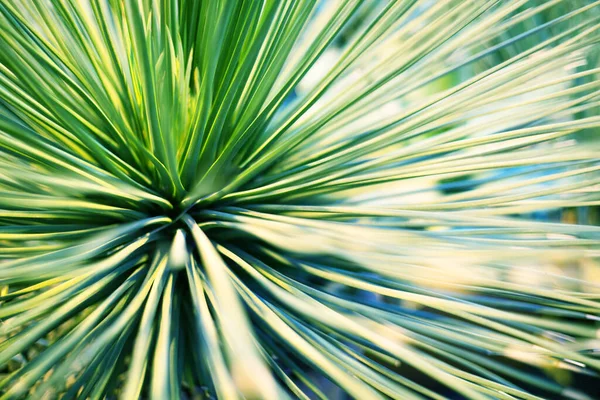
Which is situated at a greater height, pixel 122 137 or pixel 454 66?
pixel 454 66

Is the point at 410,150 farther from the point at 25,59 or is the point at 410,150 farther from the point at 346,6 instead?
the point at 25,59

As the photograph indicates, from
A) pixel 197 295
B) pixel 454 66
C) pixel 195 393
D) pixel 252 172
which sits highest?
pixel 454 66

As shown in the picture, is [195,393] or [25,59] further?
[195,393]

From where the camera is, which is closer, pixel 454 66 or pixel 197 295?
pixel 197 295

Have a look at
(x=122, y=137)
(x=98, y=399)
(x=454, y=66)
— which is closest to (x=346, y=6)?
(x=454, y=66)

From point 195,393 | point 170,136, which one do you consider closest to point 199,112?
point 170,136

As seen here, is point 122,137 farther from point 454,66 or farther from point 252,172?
point 454,66
